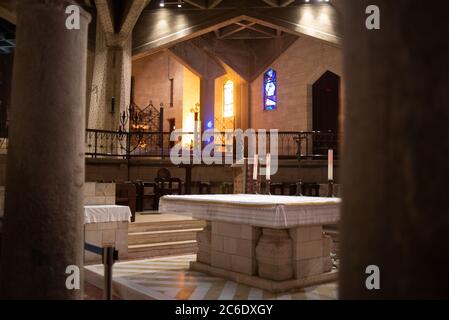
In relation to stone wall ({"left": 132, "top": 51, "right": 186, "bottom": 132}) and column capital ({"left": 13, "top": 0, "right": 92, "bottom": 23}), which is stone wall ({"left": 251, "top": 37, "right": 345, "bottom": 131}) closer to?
stone wall ({"left": 132, "top": 51, "right": 186, "bottom": 132})

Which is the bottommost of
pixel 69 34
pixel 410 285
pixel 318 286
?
pixel 318 286

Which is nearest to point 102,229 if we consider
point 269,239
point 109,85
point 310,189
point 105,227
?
point 105,227

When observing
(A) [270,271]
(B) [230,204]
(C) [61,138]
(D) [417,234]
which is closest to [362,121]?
(D) [417,234]

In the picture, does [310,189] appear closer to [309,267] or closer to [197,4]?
[197,4]

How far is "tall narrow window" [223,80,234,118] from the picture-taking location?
72.5 ft

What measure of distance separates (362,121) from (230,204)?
3.23 meters

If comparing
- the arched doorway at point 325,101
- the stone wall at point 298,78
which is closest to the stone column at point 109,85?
the stone wall at point 298,78

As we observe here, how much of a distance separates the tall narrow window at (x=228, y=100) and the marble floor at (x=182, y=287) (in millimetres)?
Result: 16902

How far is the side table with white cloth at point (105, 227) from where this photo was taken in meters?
6.60

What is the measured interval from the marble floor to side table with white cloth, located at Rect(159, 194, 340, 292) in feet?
0.45

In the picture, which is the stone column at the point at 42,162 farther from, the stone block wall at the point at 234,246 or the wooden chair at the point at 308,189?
the wooden chair at the point at 308,189

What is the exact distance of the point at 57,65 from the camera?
10.5ft

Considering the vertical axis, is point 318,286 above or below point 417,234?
below
